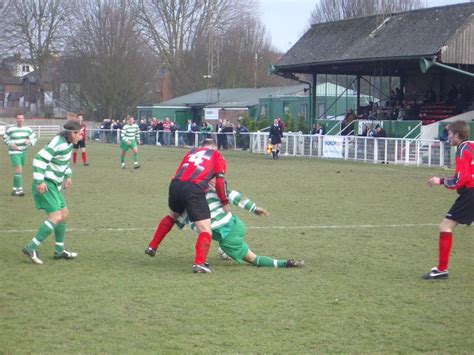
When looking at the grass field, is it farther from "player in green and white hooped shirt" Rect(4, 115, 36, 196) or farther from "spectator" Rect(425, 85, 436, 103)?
"spectator" Rect(425, 85, 436, 103)

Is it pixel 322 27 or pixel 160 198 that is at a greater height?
pixel 322 27

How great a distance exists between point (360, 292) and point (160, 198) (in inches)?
414

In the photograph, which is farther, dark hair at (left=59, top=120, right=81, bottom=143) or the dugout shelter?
the dugout shelter

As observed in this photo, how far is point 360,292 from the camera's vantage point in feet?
29.1

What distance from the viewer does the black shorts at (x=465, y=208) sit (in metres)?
9.49

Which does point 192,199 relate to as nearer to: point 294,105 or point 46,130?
point 294,105

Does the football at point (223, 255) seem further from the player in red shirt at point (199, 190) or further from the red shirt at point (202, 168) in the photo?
the red shirt at point (202, 168)

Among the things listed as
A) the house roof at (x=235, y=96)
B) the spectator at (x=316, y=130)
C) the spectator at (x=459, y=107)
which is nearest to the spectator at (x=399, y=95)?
the spectator at (x=316, y=130)

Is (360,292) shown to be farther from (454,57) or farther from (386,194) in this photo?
(454,57)

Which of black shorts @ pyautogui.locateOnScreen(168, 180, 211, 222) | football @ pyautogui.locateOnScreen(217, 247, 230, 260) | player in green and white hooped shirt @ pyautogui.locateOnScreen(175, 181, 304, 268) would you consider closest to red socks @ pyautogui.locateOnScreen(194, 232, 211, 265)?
black shorts @ pyautogui.locateOnScreen(168, 180, 211, 222)

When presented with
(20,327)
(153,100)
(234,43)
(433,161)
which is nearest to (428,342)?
(20,327)

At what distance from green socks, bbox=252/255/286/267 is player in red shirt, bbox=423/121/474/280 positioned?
166 cm

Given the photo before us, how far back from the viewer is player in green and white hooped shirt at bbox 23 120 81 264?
410 inches

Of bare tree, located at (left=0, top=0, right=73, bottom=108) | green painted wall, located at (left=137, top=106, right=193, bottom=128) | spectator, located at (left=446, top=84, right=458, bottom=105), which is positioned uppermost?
bare tree, located at (left=0, top=0, right=73, bottom=108)
